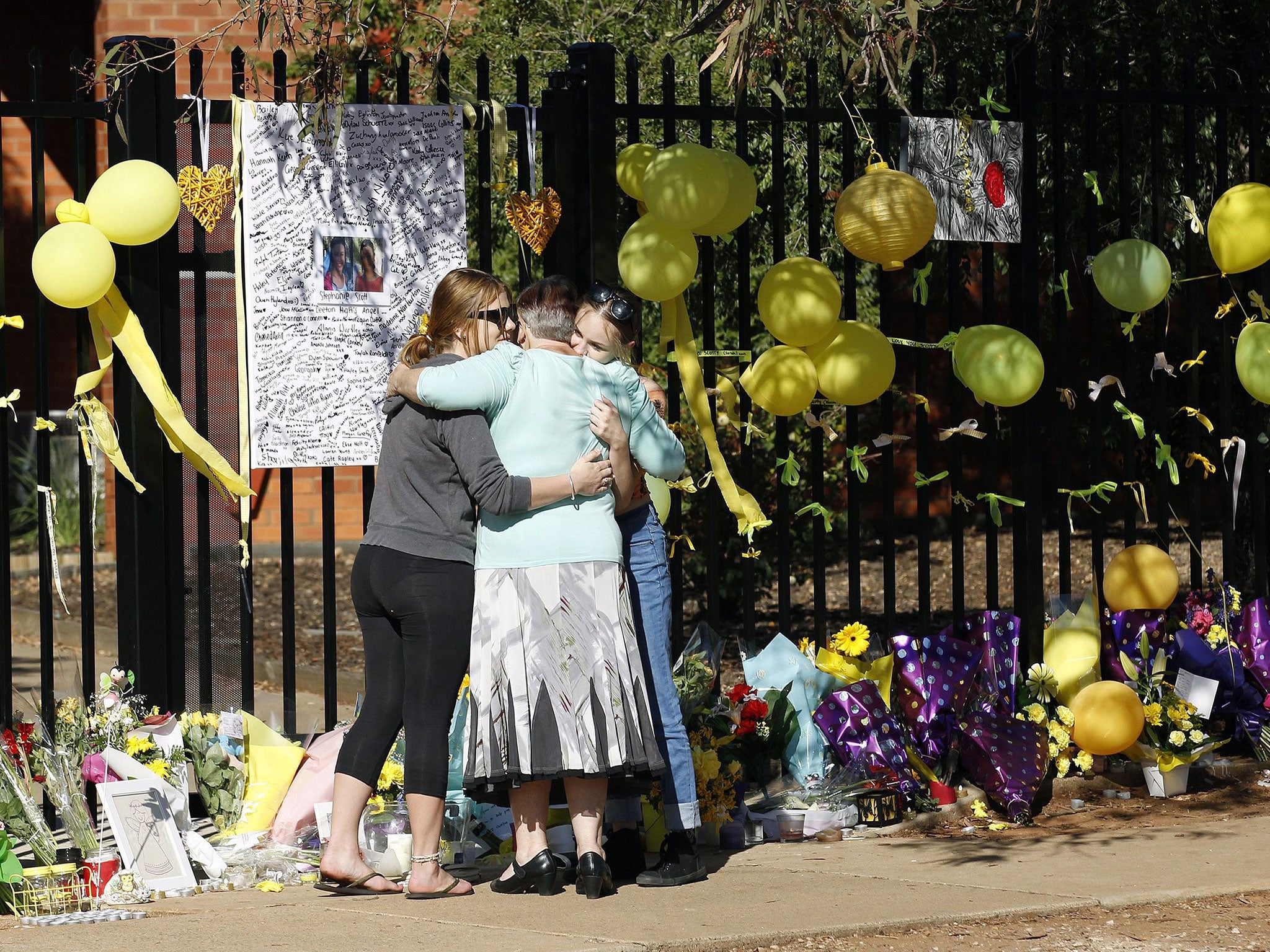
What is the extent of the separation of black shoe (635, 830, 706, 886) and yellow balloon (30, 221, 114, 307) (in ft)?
7.62

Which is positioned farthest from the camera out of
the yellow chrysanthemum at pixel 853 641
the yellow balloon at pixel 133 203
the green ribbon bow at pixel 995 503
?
the green ribbon bow at pixel 995 503

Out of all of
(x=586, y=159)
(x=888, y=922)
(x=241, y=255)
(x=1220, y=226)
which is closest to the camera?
(x=888, y=922)

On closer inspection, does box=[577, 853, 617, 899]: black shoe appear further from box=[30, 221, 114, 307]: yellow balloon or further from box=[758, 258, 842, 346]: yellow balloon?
box=[30, 221, 114, 307]: yellow balloon

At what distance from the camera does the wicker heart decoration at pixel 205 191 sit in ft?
15.2

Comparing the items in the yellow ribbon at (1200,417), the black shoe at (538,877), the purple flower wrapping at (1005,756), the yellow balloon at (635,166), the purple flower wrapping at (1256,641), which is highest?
the yellow balloon at (635,166)

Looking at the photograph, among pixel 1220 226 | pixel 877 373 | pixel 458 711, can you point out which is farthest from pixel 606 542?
pixel 1220 226

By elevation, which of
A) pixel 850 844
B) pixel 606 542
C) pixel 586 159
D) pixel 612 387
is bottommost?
pixel 850 844

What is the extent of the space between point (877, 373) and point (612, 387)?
1208mm

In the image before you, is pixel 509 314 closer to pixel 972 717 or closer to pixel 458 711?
pixel 458 711

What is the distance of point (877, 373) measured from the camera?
500 cm

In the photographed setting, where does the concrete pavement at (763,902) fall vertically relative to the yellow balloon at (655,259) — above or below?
below

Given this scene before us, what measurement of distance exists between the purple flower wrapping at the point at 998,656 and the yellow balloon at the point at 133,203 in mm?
2961

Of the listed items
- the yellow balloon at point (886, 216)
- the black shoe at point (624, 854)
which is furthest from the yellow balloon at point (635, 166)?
the black shoe at point (624, 854)

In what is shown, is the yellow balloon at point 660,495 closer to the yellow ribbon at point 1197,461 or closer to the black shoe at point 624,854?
the black shoe at point 624,854
